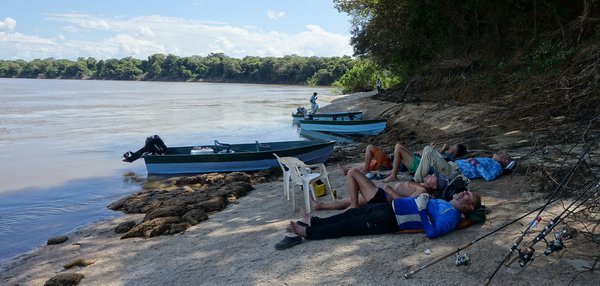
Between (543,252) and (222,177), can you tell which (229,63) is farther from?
(543,252)

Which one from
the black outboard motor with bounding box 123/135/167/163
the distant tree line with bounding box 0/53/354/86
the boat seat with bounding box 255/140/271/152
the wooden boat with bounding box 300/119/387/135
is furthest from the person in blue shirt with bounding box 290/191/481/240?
Answer: the distant tree line with bounding box 0/53/354/86

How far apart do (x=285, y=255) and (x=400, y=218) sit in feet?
4.48

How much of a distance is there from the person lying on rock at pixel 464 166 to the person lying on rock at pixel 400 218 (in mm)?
1471

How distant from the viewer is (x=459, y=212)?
17.9 feet

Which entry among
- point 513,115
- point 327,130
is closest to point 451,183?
point 513,115

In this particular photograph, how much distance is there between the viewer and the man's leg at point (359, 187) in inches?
248

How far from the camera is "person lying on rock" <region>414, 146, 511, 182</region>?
705cm

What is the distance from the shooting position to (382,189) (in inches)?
247

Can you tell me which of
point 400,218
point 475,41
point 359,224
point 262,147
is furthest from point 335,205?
point 475,41

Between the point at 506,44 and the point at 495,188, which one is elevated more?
the point at 506,44

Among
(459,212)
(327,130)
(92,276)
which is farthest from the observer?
(327,130)

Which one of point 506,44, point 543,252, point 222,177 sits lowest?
point 222,177

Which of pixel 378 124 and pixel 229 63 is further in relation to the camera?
pixel 229 63

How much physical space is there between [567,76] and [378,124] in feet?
28.0
